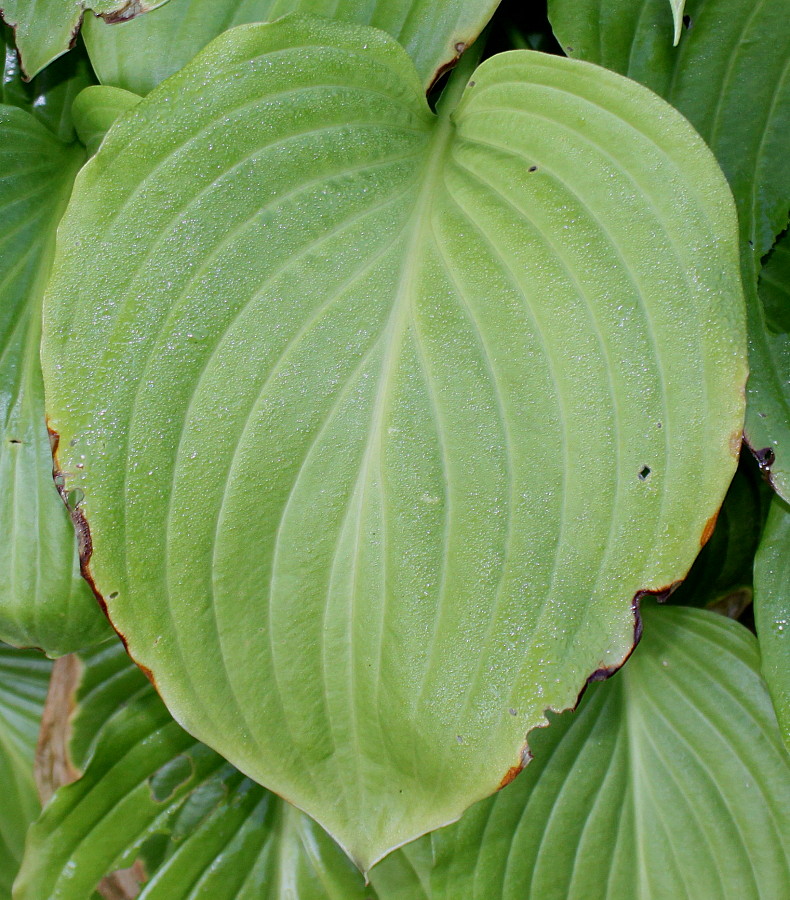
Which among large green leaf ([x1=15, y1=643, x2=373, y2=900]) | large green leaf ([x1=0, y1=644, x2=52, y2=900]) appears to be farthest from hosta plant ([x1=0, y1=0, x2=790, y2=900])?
large green leaf ([x1=0, y1=644, x2=52, y2=900])

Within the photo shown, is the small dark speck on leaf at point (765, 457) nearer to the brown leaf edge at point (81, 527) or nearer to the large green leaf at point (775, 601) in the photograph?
the large green leaf at point (775, 601)

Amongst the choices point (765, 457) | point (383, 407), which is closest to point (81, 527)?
point (383, 407)

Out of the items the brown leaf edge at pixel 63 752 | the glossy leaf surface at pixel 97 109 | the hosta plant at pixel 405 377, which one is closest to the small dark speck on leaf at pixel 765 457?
the hosta plant at pixel 405 377

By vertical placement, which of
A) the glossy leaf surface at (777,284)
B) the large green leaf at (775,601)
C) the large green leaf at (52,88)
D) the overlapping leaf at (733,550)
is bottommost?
the overlapping leaf at (733,550)

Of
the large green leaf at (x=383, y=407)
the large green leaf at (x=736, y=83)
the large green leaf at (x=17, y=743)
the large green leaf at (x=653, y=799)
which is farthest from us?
the large green leaf at (x=17, y=743)

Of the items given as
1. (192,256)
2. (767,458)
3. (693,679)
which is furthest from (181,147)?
(693,679)

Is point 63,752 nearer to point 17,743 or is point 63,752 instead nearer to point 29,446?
point 17,743
